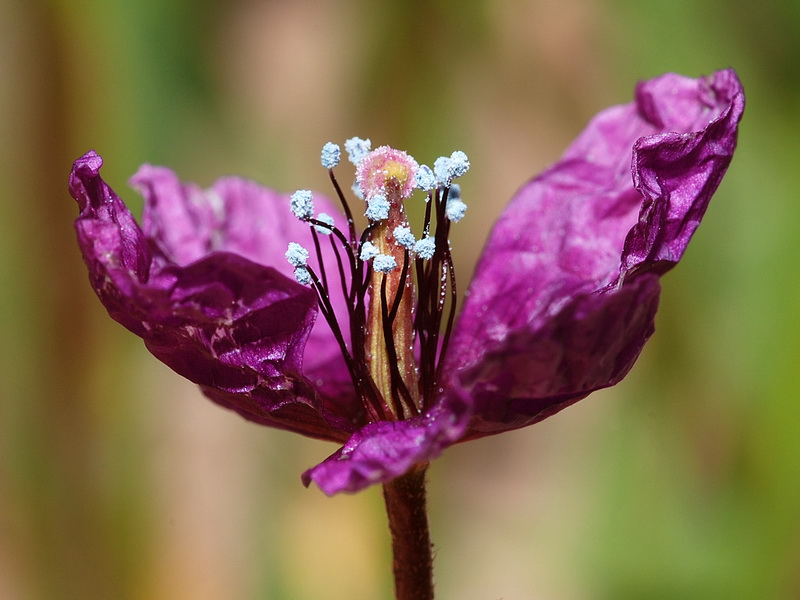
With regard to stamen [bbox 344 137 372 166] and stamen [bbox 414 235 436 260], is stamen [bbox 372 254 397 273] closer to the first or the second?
stamen [bbox 414 235 436 260]

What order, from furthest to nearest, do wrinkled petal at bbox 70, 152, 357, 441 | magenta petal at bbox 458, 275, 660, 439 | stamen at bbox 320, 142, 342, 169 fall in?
1. stamen at bbox 320, 142, 342, 169
2. wrinkled petal at bbox 70, 152, 357, 441
3. magenta petal at bbox 458, 275, 660, 439

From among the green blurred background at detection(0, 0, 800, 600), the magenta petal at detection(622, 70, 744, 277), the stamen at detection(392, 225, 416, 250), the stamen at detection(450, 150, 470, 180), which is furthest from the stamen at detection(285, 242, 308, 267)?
the green blurred background at detection(0, 0, 800, 600)

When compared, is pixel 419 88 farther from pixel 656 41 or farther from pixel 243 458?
pixel 243 458

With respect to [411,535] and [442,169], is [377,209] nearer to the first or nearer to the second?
[442,169]

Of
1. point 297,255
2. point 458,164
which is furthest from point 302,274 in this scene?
point 458,164

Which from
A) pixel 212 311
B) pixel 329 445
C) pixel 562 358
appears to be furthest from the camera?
pixel 329 445

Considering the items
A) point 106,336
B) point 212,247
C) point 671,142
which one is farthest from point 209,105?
point 671,142

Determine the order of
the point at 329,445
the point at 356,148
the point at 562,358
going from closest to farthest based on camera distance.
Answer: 1. the point at 562,358
2. the point at 356,148
3. the point at 329,445
